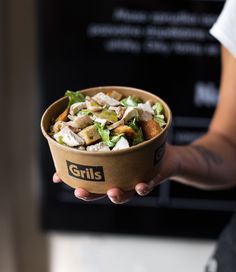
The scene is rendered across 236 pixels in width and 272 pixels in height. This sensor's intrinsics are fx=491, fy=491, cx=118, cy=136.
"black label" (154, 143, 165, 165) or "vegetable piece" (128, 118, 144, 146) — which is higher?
"vegetable piece" (128, 118, 144, 146)

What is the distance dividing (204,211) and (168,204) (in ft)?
0.34

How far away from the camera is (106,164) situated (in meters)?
0.57

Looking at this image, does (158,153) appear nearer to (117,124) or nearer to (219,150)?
(117,124)

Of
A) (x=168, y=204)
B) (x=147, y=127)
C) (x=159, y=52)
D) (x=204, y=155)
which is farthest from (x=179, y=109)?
(x=147, y=127)

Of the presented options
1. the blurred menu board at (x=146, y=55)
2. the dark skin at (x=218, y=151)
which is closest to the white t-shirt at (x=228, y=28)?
the dark skin at (x=218, y=151)

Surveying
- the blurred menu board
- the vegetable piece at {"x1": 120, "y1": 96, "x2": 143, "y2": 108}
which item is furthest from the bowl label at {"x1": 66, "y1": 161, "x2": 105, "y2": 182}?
the blurred menu board

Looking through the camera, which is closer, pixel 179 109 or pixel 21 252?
pixel 179 109

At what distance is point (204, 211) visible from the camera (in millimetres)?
1349

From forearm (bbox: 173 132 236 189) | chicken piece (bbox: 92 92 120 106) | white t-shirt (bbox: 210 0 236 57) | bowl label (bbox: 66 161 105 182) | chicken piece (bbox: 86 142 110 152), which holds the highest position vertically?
white t-shirt (bbox: 210 0 236 57)

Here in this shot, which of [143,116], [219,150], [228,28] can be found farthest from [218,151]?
[143,116]

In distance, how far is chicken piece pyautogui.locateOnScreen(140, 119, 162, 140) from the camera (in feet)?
1.94

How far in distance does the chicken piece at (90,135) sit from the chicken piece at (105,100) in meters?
0.06

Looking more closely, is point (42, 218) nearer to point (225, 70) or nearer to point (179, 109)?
point (179, 109)

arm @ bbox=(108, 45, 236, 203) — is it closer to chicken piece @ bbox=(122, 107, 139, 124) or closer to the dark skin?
the dark skin
